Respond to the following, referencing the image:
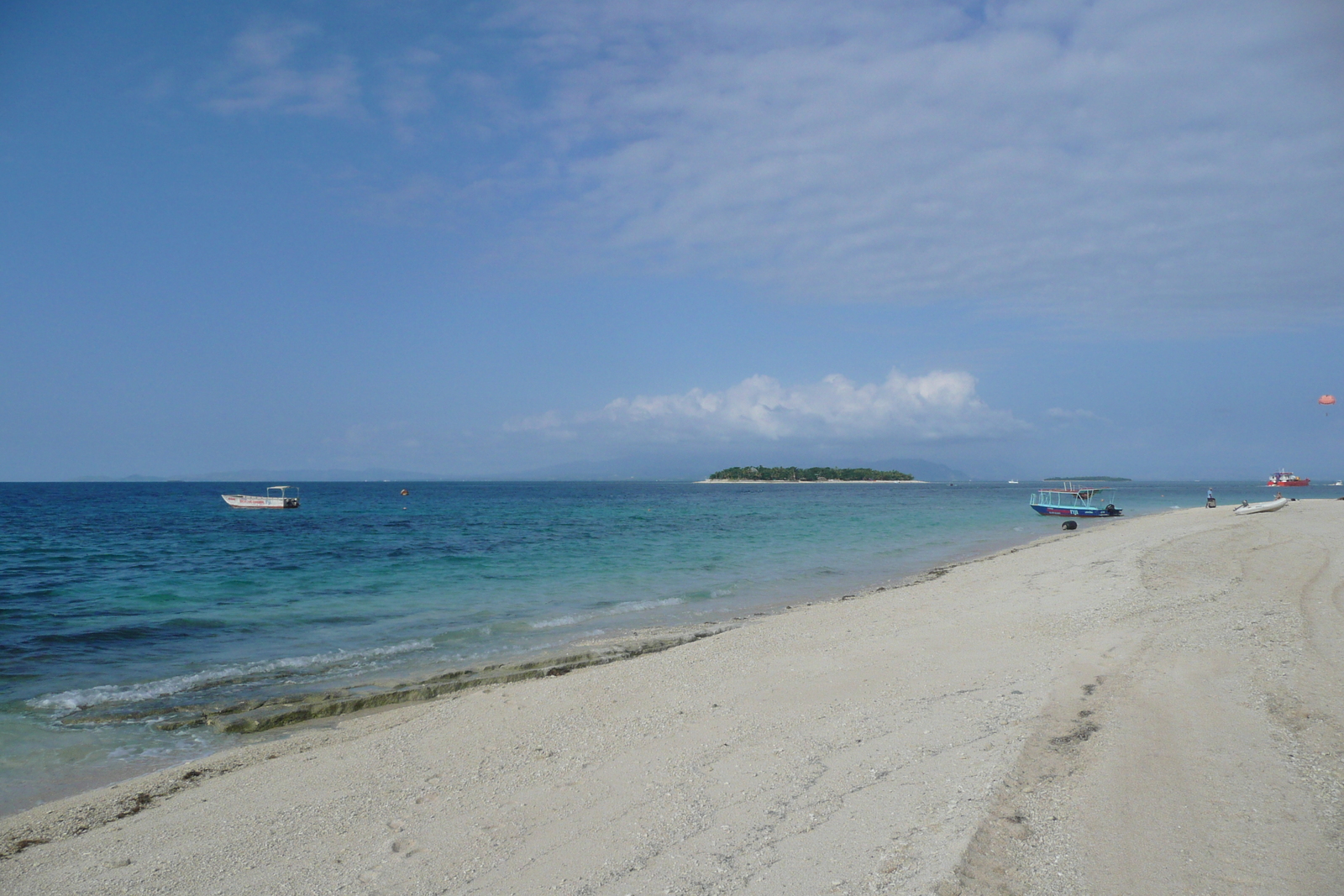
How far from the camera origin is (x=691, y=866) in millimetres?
4484

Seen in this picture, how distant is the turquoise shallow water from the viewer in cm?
946

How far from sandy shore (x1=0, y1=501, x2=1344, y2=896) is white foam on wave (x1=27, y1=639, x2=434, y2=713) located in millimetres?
3321

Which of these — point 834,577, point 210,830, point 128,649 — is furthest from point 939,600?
point 128,649

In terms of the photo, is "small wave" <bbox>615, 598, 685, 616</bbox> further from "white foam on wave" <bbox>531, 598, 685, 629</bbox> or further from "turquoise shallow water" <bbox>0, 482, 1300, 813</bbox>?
"turquoise shallow water" <bbox>0, 482, 1300, 813</bbox>

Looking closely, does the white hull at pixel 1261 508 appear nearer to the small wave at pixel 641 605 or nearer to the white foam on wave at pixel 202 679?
the small wave at pixel 641 605

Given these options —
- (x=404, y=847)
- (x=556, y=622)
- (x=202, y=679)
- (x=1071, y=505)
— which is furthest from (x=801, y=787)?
(x=1071, y=505)

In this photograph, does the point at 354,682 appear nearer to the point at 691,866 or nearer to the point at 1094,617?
the point at 691,866

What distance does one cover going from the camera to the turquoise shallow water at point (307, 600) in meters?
9.46

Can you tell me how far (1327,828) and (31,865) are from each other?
947cm

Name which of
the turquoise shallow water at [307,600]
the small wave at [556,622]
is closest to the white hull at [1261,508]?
the turquoise shallow water at [307,600]

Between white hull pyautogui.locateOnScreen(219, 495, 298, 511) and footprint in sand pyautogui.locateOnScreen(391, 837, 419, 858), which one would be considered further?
white hull pyautogui.locateOnScreen(219, 495, 298, 511)

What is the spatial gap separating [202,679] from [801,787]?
33.2 feet

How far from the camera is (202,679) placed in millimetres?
10938

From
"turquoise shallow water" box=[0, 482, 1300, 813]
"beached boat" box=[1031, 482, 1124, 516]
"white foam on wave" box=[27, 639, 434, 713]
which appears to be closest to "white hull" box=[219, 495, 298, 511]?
"turquoise shallow water" box=[0, 482, 1300, 813]
